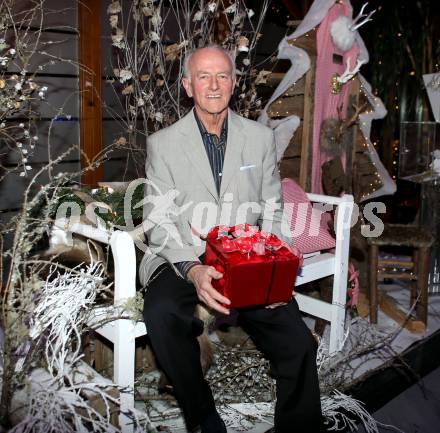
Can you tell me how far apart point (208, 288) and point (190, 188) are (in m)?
0.51

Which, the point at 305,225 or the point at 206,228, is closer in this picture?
the point at 206,228

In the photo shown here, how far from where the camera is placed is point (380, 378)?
290 cm

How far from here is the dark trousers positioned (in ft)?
6.77

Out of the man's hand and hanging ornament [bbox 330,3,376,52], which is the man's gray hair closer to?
the man's hand

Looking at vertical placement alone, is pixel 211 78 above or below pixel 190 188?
above

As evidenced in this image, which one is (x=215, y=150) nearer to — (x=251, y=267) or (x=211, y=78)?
(x=211, y=78)

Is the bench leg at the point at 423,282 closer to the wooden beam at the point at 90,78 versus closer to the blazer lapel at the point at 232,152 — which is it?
the blazer lapel at the point at 232,152

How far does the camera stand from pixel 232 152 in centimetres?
242

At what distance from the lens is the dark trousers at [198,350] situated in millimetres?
2062

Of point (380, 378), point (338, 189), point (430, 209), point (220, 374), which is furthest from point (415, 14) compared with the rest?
point (220, 374)

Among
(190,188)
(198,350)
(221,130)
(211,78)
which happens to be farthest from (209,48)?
(198,350)

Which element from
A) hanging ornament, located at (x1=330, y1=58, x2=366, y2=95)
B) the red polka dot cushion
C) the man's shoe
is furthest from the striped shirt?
hanging ornament, located at (x1=330, y1=58, x2=366, y2=95)

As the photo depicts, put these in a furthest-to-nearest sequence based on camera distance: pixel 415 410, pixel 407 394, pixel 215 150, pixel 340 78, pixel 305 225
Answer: pixel 340 78 < pixel 305 225 < pixel 407 394 < pixel 415 410 < pixel 215 150

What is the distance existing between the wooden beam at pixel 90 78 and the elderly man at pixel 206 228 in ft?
5.21
